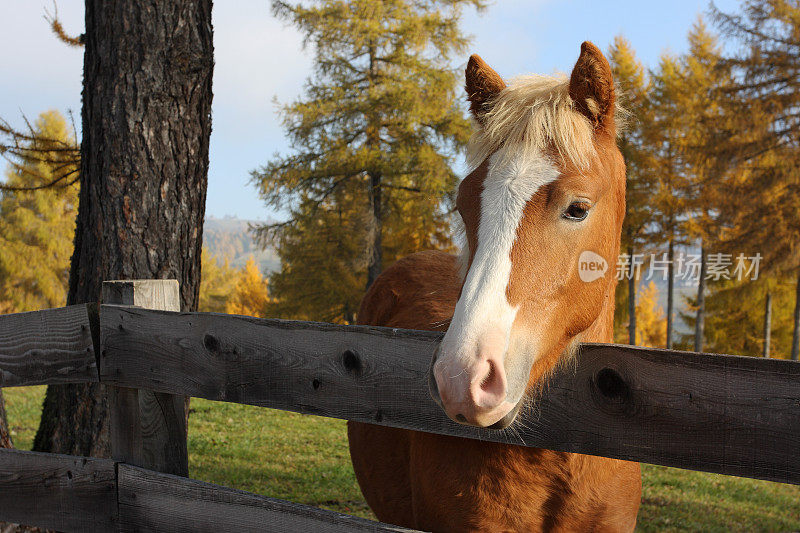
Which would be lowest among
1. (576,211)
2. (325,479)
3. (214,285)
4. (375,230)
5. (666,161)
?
(214,285)

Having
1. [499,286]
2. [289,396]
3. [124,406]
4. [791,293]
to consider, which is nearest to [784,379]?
[499,286]

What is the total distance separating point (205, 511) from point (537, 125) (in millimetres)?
1834

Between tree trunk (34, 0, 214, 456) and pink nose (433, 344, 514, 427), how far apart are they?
310cm

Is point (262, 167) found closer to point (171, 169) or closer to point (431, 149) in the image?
point (431, 149)

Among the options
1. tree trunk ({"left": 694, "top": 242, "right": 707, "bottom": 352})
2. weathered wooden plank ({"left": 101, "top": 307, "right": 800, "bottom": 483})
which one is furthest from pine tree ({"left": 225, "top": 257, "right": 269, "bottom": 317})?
weathered wooden plank ({"left": 101, "top": 307, "right": 800, "bottom": 483})

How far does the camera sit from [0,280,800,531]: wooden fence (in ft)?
5.08

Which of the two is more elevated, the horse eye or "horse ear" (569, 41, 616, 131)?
"horse ear" (569, 41, 616, 131)

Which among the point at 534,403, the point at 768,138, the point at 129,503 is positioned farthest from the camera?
the point at 768,138

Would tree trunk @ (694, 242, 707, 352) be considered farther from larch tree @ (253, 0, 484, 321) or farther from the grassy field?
the grassy field

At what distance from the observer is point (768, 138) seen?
1717 cm

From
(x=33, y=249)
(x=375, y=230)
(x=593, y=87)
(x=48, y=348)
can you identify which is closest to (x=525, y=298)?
(x=593, y=87)

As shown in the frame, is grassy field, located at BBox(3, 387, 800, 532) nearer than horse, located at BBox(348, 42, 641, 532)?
No

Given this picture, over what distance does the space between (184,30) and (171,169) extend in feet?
3.12

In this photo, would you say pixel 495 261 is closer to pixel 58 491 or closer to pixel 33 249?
pixel 58 491
